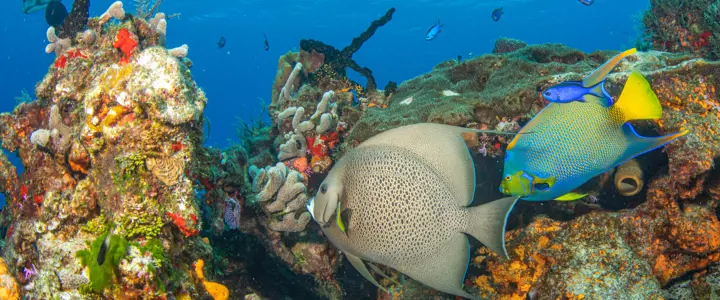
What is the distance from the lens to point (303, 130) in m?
4.63

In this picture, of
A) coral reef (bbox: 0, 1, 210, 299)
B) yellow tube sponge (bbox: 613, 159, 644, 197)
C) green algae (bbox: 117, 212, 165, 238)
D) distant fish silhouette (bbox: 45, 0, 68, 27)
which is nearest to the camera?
coral reef (bbox: 0, 1, 210, 299)

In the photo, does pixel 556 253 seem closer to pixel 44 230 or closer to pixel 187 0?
pixel 44 230

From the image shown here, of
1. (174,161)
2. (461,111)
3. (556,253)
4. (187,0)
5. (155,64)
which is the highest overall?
(187,0)

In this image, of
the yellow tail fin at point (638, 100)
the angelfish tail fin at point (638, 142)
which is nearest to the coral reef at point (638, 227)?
the angelfish tail fin at point (638, 142)

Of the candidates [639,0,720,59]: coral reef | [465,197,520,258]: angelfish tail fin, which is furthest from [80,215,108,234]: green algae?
[639,0,720,59]: coral reef

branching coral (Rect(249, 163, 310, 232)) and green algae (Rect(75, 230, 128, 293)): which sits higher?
green algae (Rect(75, 230, 128, 293))

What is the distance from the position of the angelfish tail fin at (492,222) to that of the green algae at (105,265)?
1717mm

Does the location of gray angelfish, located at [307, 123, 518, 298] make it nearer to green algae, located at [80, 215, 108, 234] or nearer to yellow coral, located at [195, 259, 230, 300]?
yellow coral, located at [195, 259, 230, 300]

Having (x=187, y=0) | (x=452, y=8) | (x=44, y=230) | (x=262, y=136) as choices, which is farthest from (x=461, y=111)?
(x=452, y=8)

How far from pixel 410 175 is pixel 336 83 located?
3882mm

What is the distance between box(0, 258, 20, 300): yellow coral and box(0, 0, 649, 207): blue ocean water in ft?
163

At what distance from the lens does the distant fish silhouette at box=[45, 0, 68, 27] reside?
3818 mm

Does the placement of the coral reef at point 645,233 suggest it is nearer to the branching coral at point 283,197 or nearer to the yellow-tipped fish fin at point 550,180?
the yellow-tipped fish fin at point 550,180

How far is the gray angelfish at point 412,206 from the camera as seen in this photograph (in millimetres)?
2031
